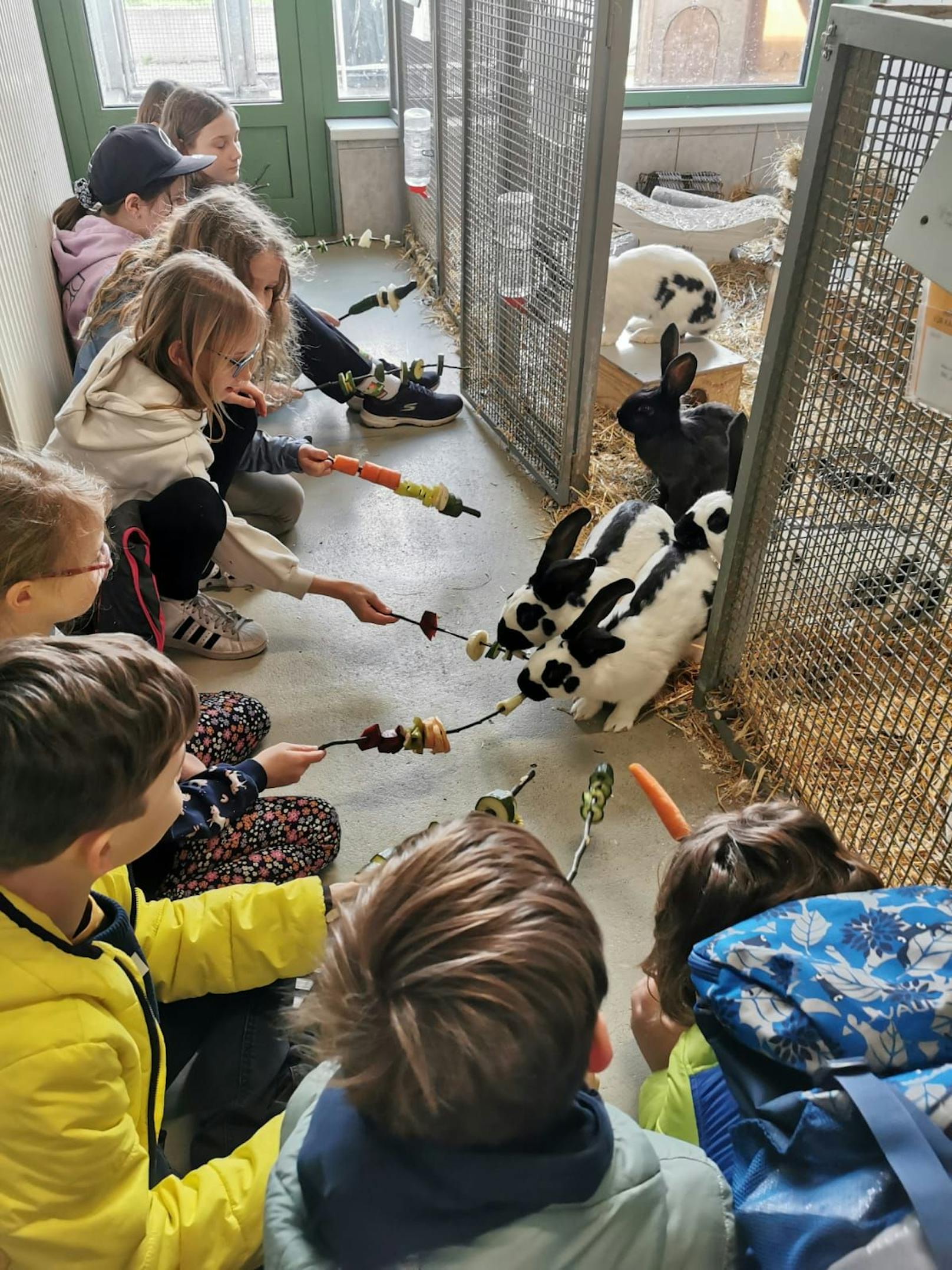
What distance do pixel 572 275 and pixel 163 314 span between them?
3.52ft

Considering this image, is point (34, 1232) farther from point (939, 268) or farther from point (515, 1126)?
point (939, 268)

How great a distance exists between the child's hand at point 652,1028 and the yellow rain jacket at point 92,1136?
540 millimetres

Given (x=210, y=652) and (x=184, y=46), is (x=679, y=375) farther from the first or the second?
(x=184, y=46)

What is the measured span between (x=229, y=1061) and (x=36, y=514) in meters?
0.83

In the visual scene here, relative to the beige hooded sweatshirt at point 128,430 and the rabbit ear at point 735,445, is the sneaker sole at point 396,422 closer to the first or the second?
the beige hooded sweatshirt at point 128,430

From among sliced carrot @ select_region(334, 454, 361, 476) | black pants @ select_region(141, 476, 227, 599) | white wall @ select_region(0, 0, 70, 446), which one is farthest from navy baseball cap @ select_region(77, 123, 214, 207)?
black pants @ select_region(141, 476, 227, 599)

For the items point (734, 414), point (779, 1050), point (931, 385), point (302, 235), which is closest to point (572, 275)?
point (734, 414)

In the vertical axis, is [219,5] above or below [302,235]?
above

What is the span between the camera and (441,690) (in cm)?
Result: 225

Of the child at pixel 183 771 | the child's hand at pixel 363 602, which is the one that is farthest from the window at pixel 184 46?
the child at pixel 183 771

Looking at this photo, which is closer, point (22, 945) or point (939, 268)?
point (22, 945)

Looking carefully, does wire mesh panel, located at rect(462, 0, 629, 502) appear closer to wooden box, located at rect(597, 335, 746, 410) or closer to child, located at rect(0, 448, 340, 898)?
wooden box, located at rect(597, 335, 746, 410)

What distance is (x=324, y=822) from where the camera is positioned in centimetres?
173

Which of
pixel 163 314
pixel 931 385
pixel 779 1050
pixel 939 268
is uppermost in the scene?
pixel 939 268
